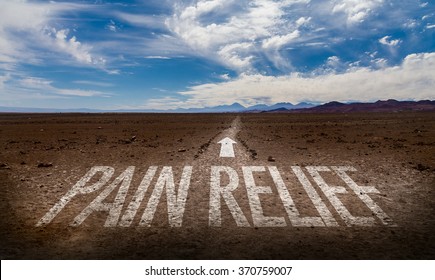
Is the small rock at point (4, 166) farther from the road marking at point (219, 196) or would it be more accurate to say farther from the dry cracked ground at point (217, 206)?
the road marking at point (219, 196)

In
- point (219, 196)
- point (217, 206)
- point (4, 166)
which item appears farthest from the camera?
point (4, 166)

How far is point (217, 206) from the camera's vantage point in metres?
10.3

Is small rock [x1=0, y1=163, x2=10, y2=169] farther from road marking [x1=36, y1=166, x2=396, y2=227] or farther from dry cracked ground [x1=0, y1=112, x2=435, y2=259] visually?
A: road marking [x1=36, y1=166, x2=396, y2=227]

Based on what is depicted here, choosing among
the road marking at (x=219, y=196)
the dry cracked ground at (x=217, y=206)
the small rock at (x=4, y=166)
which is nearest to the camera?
the dry cracked ground at (x=217, y=206)

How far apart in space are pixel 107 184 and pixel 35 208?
2.75 metres

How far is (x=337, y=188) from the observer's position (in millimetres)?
11852

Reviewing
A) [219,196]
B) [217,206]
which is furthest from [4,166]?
[217,206]

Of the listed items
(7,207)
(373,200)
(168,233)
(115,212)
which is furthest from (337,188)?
(7,207)

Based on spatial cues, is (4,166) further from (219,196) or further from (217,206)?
(217,206)

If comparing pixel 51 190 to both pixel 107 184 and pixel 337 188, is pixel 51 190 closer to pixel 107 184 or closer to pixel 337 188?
pixel 107 184

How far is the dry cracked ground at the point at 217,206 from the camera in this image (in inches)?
298

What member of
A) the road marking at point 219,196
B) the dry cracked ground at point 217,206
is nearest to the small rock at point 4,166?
the dry cracked ground at point 217,206

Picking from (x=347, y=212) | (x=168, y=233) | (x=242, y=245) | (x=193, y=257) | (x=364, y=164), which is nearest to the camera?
(x=193, y=257)

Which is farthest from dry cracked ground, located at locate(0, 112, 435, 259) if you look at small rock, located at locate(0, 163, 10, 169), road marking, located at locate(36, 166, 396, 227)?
small rock, located at locate(0, 163, 10, 169)
